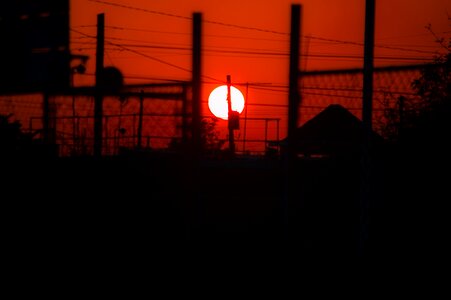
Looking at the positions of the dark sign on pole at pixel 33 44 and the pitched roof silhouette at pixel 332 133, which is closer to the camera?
the pitched roof silhouette at pixel 332 133

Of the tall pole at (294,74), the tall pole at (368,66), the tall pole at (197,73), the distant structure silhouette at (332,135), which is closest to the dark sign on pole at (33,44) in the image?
the tall pole at (197,73)

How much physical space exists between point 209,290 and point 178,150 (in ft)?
7.10

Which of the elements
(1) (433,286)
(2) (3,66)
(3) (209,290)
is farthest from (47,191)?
(2) (3,66)

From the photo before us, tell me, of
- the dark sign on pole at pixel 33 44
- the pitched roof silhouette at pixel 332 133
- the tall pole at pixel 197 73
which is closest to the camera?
the tall pole at pixel 197 73

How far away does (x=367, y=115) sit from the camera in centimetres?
599

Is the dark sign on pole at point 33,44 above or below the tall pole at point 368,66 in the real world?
above

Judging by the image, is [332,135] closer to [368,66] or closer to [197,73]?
[368,66]

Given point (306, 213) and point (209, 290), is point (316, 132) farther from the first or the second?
point (209, 290)

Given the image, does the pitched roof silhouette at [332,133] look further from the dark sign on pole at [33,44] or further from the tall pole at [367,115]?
the dark sign on pole at [33,44]

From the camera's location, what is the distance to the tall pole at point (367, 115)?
6.00 metres

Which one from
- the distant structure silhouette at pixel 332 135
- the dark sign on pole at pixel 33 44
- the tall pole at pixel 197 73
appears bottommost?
the distant structure silhouette at pixel 332 135

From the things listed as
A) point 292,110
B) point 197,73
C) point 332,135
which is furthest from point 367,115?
point 197,73

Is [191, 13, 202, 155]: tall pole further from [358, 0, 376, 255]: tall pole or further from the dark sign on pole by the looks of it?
the dark sign on pole

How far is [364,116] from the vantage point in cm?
602
